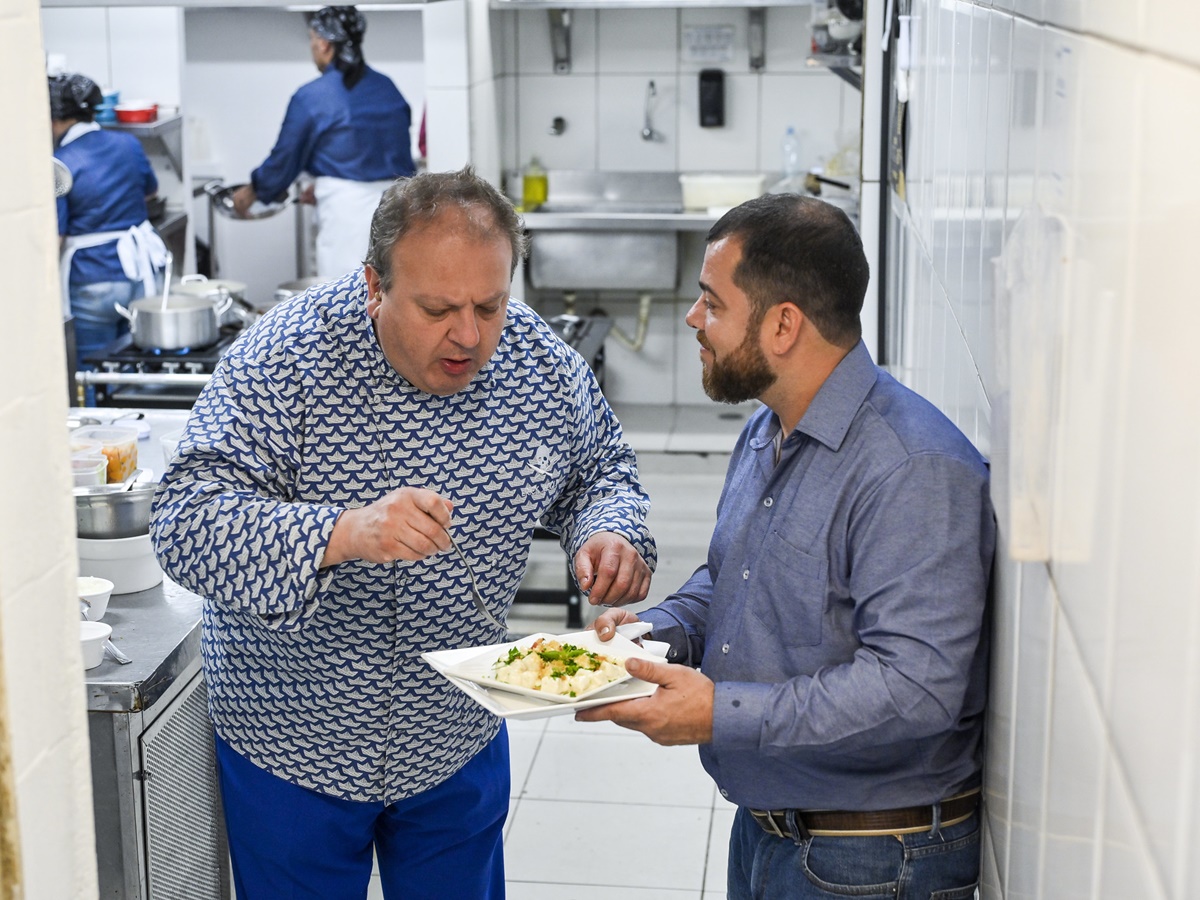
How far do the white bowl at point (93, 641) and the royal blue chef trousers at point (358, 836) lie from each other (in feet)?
0.93

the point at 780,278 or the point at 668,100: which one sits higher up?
the point at 668,100

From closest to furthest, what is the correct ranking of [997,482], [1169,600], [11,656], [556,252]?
[1169,600]
[11,656]
[997,482]
[556,252]

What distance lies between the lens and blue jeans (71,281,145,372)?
636cm

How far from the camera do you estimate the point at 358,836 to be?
2.15 metres

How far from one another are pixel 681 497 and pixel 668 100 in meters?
2.10

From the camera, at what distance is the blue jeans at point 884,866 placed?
164 centimetres

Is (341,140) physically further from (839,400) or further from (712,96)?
(839,400)

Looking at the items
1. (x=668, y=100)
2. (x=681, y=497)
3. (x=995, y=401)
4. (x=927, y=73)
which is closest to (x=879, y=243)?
(x=927, y=73)

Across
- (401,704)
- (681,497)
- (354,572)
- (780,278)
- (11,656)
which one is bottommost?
(681,497)

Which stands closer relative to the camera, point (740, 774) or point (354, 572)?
point (740, 774)

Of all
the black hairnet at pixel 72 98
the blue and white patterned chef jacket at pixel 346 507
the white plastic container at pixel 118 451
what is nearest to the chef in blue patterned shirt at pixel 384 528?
the blue and white patterned chef jacket at pixel 346 507

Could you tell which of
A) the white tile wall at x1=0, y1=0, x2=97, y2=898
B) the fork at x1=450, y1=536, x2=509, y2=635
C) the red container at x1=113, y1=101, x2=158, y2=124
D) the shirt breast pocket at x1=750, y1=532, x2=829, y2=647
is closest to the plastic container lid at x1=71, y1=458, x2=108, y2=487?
the fork at x1=450, y1=536, x2=509, y2=635

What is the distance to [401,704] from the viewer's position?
2084mm

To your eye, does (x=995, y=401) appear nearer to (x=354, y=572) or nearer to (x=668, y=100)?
(x=354, y=572)
